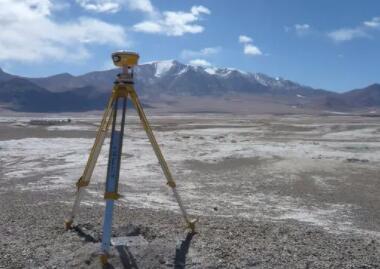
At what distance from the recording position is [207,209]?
1429 centimetres

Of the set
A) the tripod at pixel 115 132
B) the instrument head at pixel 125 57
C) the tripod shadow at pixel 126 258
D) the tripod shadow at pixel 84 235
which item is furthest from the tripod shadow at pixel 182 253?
the instrument head at pixel 125 57

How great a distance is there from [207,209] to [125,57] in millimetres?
7534

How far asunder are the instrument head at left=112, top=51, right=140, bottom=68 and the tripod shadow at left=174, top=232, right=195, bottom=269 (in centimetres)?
282

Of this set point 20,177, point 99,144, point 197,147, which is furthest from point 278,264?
point 197,147

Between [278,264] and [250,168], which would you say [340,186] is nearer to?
[250,168]

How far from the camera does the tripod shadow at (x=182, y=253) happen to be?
7.56 m

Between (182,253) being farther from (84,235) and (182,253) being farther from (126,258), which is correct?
(84,235)

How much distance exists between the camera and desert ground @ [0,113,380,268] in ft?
26.2

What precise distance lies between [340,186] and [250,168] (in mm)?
5316

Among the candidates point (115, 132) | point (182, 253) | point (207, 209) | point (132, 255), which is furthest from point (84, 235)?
point (207, 209)

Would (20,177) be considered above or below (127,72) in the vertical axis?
below

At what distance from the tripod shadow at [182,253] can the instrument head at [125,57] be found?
→ 2817mm

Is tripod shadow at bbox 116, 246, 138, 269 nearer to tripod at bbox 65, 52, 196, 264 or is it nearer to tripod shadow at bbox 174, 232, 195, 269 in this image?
tripod at bbox 65, 52, 196, 264

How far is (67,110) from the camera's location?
200 m
